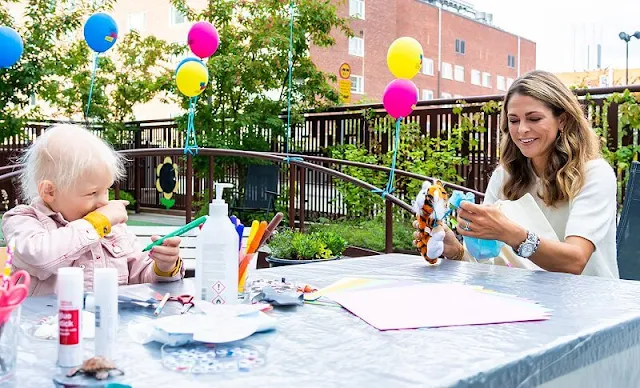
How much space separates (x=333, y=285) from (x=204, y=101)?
26.5ft

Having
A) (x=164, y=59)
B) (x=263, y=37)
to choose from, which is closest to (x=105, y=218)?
(x=263, y=37)

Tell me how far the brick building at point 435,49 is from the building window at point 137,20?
19.3 feet

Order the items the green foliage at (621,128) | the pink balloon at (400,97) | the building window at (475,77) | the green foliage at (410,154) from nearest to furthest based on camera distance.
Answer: the pink balloon at (400,97)
the green foliage at (621,128)
the green foliage at (410,154)
the building window at (475,77)

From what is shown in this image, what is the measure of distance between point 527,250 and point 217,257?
956 millimetres

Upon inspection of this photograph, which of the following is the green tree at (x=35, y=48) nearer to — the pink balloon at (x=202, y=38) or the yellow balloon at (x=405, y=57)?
the pink balloon at (x=202, y=38)

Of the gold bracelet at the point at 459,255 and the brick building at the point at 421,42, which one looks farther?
the brick building at the point at 421,42

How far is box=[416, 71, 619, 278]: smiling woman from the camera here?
190cm

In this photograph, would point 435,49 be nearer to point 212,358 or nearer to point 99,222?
point 99,222

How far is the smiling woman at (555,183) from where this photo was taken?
1897 mm

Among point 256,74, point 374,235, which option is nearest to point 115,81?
point 256,74

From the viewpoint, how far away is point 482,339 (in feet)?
3.32

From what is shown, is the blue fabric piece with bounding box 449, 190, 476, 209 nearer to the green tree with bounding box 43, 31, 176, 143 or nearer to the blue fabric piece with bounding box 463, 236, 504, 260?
the blue fabric piece with bounding box 463, 236, 504, 260

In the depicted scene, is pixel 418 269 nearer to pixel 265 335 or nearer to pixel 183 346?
pixel 265 335

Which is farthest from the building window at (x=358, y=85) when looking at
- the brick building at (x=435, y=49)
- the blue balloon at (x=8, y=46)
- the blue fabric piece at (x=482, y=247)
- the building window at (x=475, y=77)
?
the blue fabric piece at (x=482, y=247)
